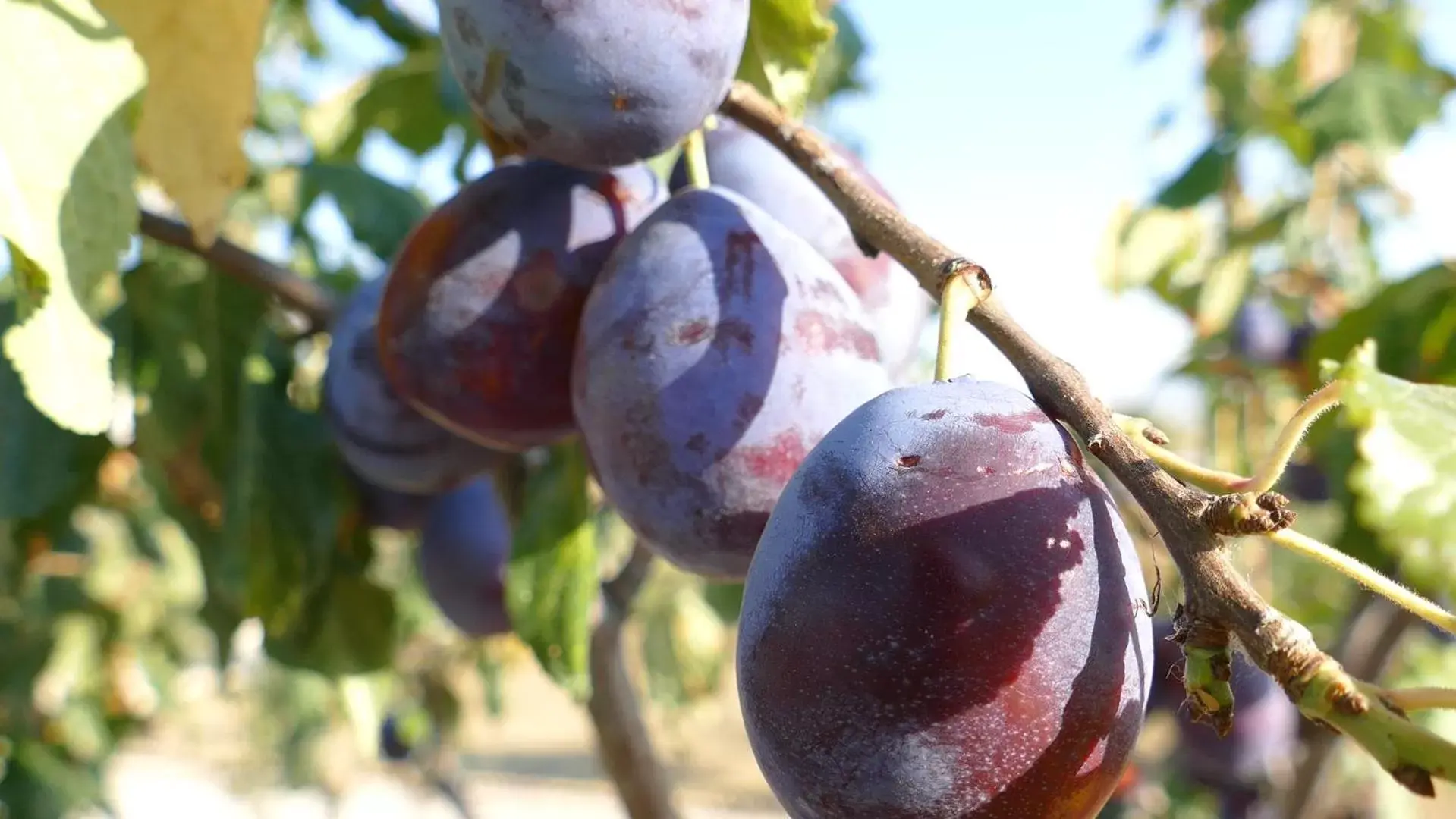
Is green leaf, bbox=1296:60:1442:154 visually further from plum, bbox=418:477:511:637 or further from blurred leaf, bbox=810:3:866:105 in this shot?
plum, bbox=418:477:511:637

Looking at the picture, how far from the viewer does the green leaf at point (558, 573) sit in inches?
40.1

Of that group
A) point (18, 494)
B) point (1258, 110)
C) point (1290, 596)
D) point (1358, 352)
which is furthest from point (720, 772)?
point (1358, 352)

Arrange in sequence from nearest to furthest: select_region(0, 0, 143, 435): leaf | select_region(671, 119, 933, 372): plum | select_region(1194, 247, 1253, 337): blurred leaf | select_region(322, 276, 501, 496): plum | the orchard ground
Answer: select_region(0, 0, 143, 435): leaf → select_region(671, 119, 933, 372): plum → select_region(322, 276, 501, 496): plum → select_region(1194, 247, 1253, 337): blurred leaf → the orchard ground

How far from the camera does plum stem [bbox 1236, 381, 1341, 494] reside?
453 mm

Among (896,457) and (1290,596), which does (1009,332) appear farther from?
(1290,596)

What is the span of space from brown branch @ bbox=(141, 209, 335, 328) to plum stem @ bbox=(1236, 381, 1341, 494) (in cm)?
110

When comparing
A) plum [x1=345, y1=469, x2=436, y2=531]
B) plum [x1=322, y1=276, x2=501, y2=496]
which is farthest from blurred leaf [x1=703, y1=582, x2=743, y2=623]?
plum [x1=322, y1=276, x2=501, y2=496]

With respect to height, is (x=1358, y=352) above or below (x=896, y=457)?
above

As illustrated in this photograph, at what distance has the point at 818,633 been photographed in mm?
510

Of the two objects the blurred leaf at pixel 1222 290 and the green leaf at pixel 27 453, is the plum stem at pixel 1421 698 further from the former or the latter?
the blurred leaf at pixel 1222 290

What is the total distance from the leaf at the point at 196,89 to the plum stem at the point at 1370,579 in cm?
85

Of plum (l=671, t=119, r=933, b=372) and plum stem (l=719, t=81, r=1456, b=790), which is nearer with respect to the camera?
plum stem (l=719, t=81, r=1456, b=790)

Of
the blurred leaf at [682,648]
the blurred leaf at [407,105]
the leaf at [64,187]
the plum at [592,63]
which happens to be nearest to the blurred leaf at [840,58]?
the blurred leaf at [407,105]

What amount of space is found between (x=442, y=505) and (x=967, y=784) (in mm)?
1087
